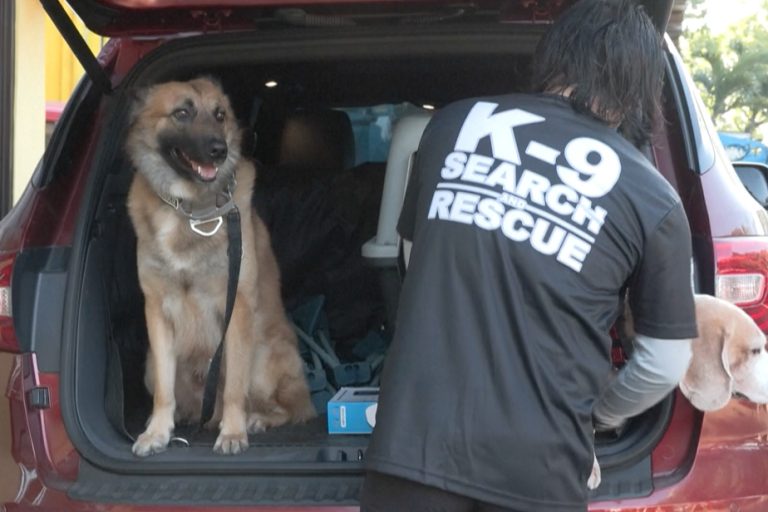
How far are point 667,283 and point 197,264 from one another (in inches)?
76.3

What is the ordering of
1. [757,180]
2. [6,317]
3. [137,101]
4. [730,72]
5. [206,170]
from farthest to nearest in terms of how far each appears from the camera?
[730,72], [757,180], [206,170], [137,101], [6,317]

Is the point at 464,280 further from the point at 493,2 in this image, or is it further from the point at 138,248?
the point at 138,248

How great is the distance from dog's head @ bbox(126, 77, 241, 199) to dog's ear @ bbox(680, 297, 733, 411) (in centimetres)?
178

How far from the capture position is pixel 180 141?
3459mm

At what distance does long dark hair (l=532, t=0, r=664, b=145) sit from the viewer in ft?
6.19

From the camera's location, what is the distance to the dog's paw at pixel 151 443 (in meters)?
2.74

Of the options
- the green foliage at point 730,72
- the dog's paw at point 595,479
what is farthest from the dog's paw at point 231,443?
the green foliage at point 730,72

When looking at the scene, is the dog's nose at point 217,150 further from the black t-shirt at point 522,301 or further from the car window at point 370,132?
the black t-shirt at point 522,301

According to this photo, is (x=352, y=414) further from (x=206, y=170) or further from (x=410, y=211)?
(x=410, y=211)

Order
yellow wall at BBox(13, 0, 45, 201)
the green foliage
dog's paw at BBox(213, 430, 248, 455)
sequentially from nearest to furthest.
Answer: dog's paw at BBox(213, 430, 248, 455)
yellow wall at BBox(13, 0, 45, 201)
the green foliage

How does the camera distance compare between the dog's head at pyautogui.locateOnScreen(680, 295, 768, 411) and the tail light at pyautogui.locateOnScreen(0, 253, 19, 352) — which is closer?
the dog's head at pyautogui.locateOnScreen(680, 295, 768, 411)

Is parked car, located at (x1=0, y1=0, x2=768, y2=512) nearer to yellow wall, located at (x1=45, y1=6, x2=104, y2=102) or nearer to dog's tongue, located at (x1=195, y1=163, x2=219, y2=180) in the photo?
dog's tongue, located at (x1=195, y1=163, x2=219, y2=180)

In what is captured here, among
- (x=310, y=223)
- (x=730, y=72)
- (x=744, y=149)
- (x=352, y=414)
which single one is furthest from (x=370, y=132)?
(x=730, y=72)

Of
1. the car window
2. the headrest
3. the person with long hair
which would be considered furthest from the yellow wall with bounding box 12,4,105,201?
the person with long hair
